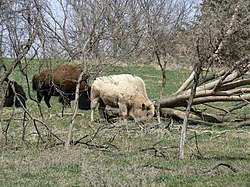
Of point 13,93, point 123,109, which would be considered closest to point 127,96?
point 123,109

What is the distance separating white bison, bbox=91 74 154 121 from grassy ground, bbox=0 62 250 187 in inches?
47.9

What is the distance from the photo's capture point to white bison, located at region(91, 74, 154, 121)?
60.8 ft

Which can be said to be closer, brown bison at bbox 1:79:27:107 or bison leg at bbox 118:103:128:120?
brown bison at bbox 1:79:27:107

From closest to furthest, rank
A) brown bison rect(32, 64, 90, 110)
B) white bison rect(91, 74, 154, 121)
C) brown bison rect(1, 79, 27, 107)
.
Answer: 1. brown bison rect(1, 79, 27, 107)
2. white bison rect(91, 74, 154, 121)
3. brown bison rect(32, 64, 90, 110)

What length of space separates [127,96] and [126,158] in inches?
303

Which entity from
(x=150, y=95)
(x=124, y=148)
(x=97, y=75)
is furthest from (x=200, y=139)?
(x=150, y=95)

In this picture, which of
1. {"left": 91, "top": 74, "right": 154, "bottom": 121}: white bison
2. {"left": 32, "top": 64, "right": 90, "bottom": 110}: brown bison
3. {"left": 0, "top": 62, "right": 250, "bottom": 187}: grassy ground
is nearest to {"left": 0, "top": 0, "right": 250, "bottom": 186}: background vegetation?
{"left": 0, "top": 62, "right": 250, "bottom": 187}: grassy ground

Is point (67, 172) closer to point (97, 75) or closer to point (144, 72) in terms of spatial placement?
point (97, 75)

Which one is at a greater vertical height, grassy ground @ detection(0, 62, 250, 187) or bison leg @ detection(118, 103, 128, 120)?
bison leg @ detection(118, 103, 128, 120)

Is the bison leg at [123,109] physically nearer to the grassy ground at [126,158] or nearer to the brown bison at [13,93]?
the grassy ground at [126,158]

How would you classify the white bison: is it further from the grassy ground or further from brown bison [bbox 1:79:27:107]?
brown bison [bbox 1:79:27:107]

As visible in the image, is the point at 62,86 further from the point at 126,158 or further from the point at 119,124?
the point at 126,158

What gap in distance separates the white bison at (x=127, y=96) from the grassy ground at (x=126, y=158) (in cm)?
122

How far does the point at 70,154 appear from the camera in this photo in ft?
37.9
